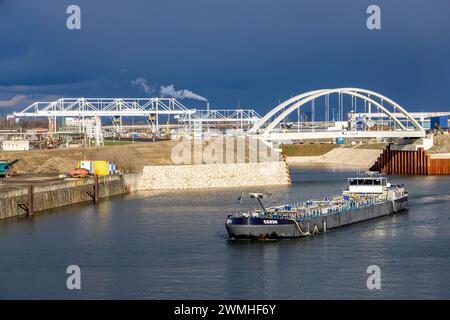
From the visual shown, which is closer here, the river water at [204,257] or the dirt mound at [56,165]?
the river water at [204,257]

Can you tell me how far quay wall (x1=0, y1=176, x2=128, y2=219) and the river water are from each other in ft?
4.69

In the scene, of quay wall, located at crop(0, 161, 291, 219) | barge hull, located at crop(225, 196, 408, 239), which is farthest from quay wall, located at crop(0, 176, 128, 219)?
barge hull, located at crop(225, 196, 408, 239)

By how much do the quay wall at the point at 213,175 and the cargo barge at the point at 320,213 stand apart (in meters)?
24.2

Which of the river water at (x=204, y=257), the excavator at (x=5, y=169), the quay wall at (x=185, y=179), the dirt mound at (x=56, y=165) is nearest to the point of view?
the river water at (x=204, y=257)

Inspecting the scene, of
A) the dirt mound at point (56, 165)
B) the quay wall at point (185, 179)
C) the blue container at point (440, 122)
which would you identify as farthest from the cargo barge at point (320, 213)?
the blue container at point (440, 122)

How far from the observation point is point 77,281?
39.3m

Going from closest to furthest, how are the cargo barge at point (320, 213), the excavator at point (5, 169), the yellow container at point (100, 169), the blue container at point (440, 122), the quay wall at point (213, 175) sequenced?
the cargo barge at point (320, 213)
the excavator at point (5, 169)
the yellow container at point (100, 169)
the quay wall at point (213, 175)
the blue container at point (440, 122)

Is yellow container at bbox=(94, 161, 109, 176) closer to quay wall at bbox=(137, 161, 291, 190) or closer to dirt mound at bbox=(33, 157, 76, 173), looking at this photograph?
quay wall at bbox=(137, 161, 291, 190)

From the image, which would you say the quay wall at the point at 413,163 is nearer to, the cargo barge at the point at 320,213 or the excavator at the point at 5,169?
the cargo barge at the point at 320,213

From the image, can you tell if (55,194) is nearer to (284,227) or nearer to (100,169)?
(100,169)

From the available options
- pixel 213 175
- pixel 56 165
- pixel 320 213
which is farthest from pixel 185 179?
pixel 320 213

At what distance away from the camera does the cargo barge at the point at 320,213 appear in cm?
5019

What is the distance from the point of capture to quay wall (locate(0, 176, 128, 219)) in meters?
61.9
